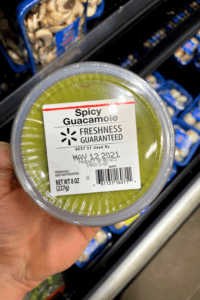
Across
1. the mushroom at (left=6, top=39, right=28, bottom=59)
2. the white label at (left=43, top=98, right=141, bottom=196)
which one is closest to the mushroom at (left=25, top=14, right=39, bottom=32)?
the mushroom at (left=6, top=39, right=28, bottom=59)

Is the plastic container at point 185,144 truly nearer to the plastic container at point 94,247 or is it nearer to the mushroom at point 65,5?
the plastic container at point 94,247

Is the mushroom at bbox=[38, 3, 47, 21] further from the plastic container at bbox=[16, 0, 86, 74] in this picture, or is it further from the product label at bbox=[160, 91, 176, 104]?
the product label at bbox=[160, 91, 176, 104]

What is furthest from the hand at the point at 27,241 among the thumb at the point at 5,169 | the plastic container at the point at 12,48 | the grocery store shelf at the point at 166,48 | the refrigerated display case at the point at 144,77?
the grocery store shelf at the point at 166,48

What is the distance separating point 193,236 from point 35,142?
1.65 meters

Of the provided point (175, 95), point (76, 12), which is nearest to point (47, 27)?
point (76, 12)

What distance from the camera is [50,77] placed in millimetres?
786

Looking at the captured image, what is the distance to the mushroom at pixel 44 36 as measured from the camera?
0.98 meters

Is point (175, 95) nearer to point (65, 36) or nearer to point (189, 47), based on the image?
point (189, 47)

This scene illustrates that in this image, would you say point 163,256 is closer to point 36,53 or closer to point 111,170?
point 111,170

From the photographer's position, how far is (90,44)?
1.18 m

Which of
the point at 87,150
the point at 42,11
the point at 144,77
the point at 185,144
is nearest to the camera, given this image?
the point at 87,150

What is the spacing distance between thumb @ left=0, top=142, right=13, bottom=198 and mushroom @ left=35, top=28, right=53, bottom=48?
473 mm

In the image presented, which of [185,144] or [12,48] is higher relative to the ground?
[185,144]

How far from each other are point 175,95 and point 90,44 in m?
1.10
